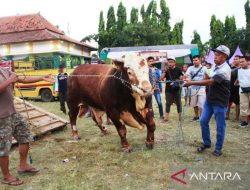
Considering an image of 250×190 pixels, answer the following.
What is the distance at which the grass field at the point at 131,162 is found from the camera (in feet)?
14.0

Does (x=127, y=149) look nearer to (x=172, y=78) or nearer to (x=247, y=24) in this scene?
(x=172, y=78)

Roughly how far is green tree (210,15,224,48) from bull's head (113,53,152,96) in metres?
31.4

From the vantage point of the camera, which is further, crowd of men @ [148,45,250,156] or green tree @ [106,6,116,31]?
green tree @ [106,6,116,31]

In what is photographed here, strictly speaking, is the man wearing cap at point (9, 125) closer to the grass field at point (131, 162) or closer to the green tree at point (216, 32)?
the grass field at point (131, 162)

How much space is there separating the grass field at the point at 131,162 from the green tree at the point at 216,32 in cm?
2924

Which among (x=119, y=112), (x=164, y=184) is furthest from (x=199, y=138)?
(x=164, y=184)

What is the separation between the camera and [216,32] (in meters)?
34.9

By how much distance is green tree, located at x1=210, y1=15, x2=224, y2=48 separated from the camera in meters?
34.7

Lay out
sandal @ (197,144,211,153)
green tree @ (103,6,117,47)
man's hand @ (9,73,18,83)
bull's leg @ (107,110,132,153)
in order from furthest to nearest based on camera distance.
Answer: green tree @ (103,6,117,47)
bull's leg @ (107,110,132,153)
sandal @ (197,144,211,153)
man's hand @ (9,73,18,83)

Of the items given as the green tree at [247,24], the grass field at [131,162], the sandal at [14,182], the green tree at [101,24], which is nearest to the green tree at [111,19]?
the green tree at [101,24]

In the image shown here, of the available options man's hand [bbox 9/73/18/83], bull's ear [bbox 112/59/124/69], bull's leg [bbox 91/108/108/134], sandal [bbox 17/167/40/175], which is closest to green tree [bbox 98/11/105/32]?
bull's leg [bbox 91/108/108/134]

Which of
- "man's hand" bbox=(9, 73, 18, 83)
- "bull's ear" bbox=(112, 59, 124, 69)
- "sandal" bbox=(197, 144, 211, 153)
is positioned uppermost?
"bull's ear" bbox=(112, 59, 124, 69)

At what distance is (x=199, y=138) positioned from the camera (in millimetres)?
6598

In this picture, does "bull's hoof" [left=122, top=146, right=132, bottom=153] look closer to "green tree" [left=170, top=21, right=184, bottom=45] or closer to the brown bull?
the brown bull
